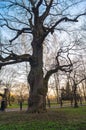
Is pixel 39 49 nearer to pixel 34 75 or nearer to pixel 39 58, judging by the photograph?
pixel 39 58

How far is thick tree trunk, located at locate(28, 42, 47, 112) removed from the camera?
22609mm

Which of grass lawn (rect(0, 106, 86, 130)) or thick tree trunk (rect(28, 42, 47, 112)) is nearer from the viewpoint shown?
grass lawn (rect(0, 106, 86, 130))

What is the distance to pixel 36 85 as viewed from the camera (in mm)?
23047

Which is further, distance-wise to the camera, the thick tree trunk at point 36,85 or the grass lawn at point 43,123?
the thick tree trunk at point 36,85

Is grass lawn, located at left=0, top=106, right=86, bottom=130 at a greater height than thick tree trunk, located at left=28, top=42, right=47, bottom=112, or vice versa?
thick tree trunk, located at left=28, top=42, right=47, bottom=112

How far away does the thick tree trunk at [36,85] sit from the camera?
22.6 meters

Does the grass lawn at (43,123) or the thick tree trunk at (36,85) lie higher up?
the thick tree trunk at (36,85)

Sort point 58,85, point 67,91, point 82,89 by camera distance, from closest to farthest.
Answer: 1. point 67,91
2. point 58,85
3. point 82,89

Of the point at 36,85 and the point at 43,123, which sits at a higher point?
the point at 36,85

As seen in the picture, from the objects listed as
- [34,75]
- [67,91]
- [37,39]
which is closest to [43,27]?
[37,39]

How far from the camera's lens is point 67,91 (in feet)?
175

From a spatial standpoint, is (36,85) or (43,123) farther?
(36,85)

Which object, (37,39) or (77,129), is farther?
(37,39)

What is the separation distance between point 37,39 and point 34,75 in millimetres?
3132
